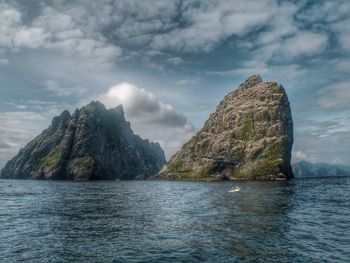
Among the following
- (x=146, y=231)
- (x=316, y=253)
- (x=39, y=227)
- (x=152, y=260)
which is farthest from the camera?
(x=39, y=227)

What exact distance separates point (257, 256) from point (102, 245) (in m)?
→ 14.4

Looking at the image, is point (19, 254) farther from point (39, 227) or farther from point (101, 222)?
point (101, 222)

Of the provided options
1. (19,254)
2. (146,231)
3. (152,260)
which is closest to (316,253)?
(152,260)

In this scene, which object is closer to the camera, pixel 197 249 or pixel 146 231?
pixel 197 249

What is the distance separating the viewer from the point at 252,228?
127ft

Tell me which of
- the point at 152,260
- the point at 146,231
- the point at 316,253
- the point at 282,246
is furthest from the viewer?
the point at 146,231

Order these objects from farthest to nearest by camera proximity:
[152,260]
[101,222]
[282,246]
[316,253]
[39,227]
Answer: [101,222] → [39,227] → [282,246] → [316,253] → [152,260]

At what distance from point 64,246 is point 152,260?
9.88 m

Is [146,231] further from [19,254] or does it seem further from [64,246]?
[19,254]

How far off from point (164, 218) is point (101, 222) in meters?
9.06

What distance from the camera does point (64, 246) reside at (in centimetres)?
3073

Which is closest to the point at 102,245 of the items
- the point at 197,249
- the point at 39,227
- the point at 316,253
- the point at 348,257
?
the point at 197,249

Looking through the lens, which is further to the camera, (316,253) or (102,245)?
(102,245)

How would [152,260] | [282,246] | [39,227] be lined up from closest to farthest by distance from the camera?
1. [152,260]
2. [282,246]
3. [39,227]
